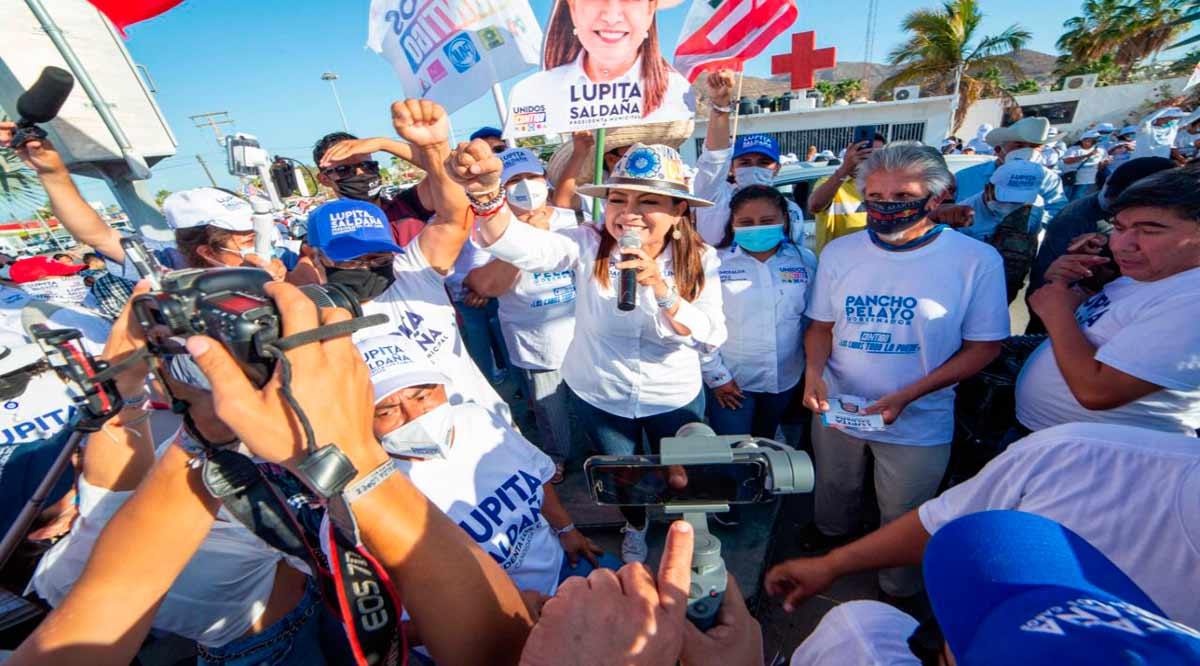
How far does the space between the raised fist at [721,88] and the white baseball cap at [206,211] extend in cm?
281

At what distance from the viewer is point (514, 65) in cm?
303

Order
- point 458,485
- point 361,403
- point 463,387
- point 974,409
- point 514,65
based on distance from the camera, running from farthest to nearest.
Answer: point 514,65 < point 974,409 < point 463,387 < point 458,485 < point 361,403

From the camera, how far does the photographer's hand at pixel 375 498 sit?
28.4 inches

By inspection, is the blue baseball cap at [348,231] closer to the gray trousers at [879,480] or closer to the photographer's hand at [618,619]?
the photographer's hand at [618,619]

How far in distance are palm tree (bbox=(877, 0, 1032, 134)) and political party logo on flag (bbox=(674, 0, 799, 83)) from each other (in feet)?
79.8

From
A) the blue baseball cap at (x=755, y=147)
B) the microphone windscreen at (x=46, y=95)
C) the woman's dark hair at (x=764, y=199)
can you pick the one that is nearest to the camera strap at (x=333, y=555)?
the woman's dark hair at (x=764, y=199)

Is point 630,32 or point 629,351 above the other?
point 630,32

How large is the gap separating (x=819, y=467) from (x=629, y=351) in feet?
4.24

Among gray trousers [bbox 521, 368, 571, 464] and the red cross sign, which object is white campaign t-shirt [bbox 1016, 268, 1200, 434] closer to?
gray trousers [bbox 521, 368, 571, 464]

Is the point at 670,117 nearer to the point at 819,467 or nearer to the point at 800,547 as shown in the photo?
the point at 819,467

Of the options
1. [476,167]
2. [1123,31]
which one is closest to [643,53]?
Answer: [476,167]

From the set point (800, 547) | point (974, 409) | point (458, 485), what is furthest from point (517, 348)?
point (974, 409)

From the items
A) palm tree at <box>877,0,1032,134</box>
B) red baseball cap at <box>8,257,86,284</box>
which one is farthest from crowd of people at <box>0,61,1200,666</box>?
palm tree at <box>877,0,1032,134</box>

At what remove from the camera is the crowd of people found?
736mm
